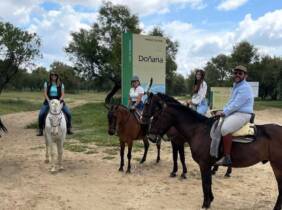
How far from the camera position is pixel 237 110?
21.7ft

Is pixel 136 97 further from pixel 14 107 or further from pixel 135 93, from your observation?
pixel 14 107

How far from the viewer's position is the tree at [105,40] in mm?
34781

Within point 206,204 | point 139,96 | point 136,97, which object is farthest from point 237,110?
point 136,97

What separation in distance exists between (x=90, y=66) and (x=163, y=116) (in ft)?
96.8

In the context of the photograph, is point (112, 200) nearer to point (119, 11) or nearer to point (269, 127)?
point (269, 127)

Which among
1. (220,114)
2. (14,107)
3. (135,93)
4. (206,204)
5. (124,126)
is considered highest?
(135,93)

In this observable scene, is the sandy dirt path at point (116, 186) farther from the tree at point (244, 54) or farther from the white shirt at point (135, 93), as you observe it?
the tree at point (244, 54)

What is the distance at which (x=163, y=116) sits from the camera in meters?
7.28

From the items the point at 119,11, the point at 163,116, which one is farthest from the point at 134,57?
the point at 119,11

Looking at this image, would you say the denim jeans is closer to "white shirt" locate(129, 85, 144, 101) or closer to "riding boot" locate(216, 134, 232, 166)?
"white shirt" locate(129, 85, 144, 101)

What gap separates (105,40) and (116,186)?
2822 centimetres

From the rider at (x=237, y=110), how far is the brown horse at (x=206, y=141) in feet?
0.57

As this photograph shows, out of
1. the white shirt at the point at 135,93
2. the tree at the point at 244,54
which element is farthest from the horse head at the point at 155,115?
the tree at the point at 244,54

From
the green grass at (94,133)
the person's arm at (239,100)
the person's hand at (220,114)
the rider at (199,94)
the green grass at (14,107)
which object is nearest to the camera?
the person's arm at (239,100)
